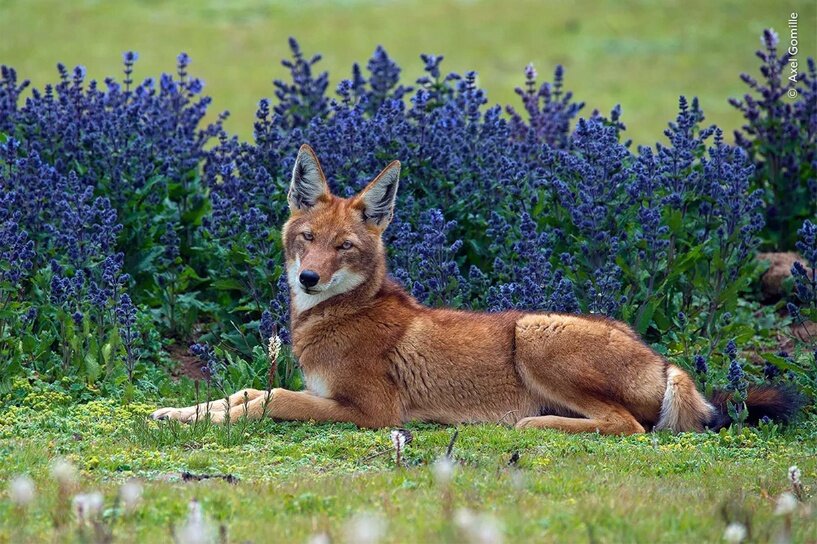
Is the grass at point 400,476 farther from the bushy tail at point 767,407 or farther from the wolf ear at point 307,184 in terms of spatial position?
the wolf ear at point 307,184

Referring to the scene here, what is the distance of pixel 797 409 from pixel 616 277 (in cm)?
197

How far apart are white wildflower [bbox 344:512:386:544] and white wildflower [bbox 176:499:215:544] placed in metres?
0.55

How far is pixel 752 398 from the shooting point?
8.57m

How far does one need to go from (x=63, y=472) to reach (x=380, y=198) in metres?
4.24

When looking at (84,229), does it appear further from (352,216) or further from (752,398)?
(752,398)

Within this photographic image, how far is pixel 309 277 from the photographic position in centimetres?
856

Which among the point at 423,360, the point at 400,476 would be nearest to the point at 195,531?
the point at 400,476

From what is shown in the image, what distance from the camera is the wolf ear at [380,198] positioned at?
8906mm

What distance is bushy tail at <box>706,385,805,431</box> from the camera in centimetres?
849

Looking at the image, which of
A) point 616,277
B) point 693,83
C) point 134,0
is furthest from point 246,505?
point 134,0

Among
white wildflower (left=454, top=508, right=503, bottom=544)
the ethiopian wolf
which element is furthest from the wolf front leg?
white wildflower (left=454, top=508, right=503, bottom=544)

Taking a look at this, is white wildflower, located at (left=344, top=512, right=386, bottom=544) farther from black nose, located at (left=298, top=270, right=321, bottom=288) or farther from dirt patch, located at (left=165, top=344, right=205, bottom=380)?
dirt patch, located at (left=165, top=344, right=205, bottom=380)

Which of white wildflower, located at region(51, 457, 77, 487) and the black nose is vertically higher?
the black nose

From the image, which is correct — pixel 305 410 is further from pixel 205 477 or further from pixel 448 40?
pixel 448 40
